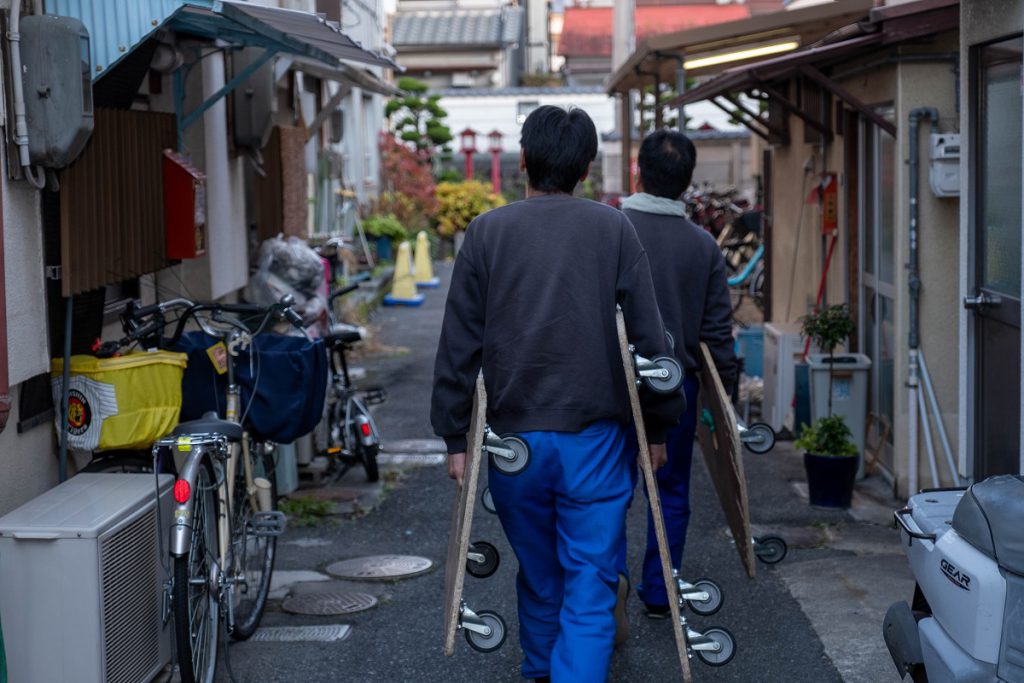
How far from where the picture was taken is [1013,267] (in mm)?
5887

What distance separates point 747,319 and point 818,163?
604 centimetres

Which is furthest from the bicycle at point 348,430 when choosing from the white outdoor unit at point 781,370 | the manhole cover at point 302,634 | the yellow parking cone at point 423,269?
the yellow parking cone at point 423,269

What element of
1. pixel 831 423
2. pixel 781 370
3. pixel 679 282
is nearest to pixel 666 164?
pixel 679 282

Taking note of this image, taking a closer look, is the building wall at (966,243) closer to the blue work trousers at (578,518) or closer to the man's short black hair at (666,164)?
the man's short black hair at (666,164)

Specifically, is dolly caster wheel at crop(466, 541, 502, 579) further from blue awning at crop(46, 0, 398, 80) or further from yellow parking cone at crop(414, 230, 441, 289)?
yellow parking cone at crop(414, 230, 441, 289)

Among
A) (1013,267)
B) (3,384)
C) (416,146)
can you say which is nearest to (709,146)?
(416,146)

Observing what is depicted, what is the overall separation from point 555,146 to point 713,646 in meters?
1.88

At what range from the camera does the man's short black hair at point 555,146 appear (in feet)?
13.9

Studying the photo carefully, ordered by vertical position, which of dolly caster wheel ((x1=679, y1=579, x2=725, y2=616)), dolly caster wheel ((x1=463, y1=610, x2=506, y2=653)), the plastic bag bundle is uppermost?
the plastic bag bundle

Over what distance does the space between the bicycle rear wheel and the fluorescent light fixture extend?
5.23 m

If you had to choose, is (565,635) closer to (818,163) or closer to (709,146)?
(818,163)

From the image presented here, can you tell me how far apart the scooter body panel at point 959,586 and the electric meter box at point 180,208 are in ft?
13.6

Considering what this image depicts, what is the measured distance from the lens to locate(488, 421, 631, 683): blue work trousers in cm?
411

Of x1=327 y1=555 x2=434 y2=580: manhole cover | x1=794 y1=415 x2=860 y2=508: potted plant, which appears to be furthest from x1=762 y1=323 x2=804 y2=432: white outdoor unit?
x1=327 y1=555 x2=434 y2=580: manhole cover
